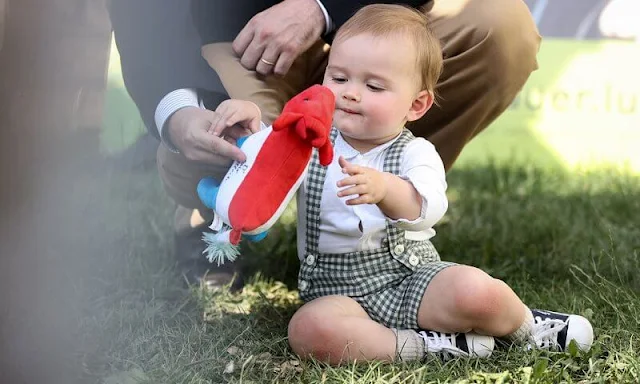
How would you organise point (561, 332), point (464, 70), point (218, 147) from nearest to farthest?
1. point (218, 147)
2. point (561, 332)
3. point (464, 70)

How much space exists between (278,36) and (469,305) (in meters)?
0.56

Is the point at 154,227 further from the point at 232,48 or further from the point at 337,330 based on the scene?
the point at 337,330

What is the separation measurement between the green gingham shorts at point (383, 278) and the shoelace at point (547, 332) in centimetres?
17

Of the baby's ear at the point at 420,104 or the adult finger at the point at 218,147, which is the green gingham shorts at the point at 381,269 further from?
the adult finger at the point at 218,147

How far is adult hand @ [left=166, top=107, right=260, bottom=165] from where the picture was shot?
133 cm

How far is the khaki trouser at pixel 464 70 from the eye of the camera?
1750 millimetres

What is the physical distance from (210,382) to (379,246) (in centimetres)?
35

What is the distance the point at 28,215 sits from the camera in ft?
3.72

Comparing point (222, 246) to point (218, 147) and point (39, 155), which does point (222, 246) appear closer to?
point (218, 147)

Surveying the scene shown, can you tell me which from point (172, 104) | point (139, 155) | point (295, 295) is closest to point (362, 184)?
point (172, 104)

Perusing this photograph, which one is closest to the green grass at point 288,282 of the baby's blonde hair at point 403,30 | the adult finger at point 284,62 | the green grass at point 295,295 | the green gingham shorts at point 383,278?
the green grass at point 295,295

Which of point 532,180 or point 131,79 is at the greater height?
point 131,79

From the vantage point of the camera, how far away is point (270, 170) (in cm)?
126

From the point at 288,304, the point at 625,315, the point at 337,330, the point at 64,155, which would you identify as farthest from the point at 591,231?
the point at 64,155
